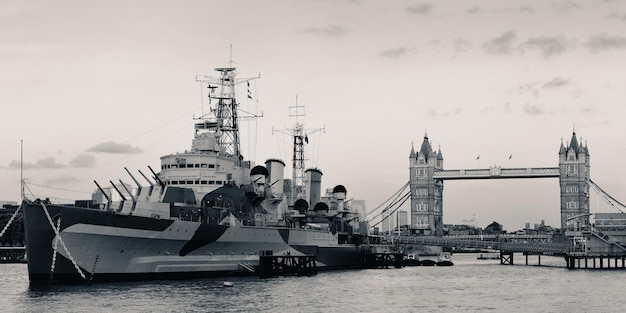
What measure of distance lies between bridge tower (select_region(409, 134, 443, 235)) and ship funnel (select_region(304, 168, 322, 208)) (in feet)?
379

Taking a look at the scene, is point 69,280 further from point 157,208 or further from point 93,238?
point 157,208

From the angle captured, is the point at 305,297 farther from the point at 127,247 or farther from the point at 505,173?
the point at 505,173

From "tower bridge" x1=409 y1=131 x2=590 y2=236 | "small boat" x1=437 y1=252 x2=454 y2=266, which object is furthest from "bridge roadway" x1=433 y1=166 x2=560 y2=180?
"small boat" x1=437 y1=252 x2=454 y2=266

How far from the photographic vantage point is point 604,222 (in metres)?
84.9

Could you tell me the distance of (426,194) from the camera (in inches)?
7657

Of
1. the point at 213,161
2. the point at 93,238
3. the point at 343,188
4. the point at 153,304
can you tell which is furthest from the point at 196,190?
the point at 343,188

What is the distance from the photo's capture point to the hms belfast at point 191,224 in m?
43.0

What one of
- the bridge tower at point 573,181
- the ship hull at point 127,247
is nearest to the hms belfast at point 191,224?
the ship hull at point 127,247

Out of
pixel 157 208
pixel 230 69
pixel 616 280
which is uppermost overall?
pixel 230 69

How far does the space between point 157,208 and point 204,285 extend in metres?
5.32

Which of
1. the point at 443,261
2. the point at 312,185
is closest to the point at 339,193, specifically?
the point at 312,185

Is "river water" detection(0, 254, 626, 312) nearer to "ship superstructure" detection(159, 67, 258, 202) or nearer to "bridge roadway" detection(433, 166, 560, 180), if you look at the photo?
"ship superstructure" detection(159, 67, 258, 202)

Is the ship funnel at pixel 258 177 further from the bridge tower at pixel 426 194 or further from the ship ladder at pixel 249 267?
the bridge tower at pixel 426 194

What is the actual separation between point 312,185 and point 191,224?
28879 millimetres
